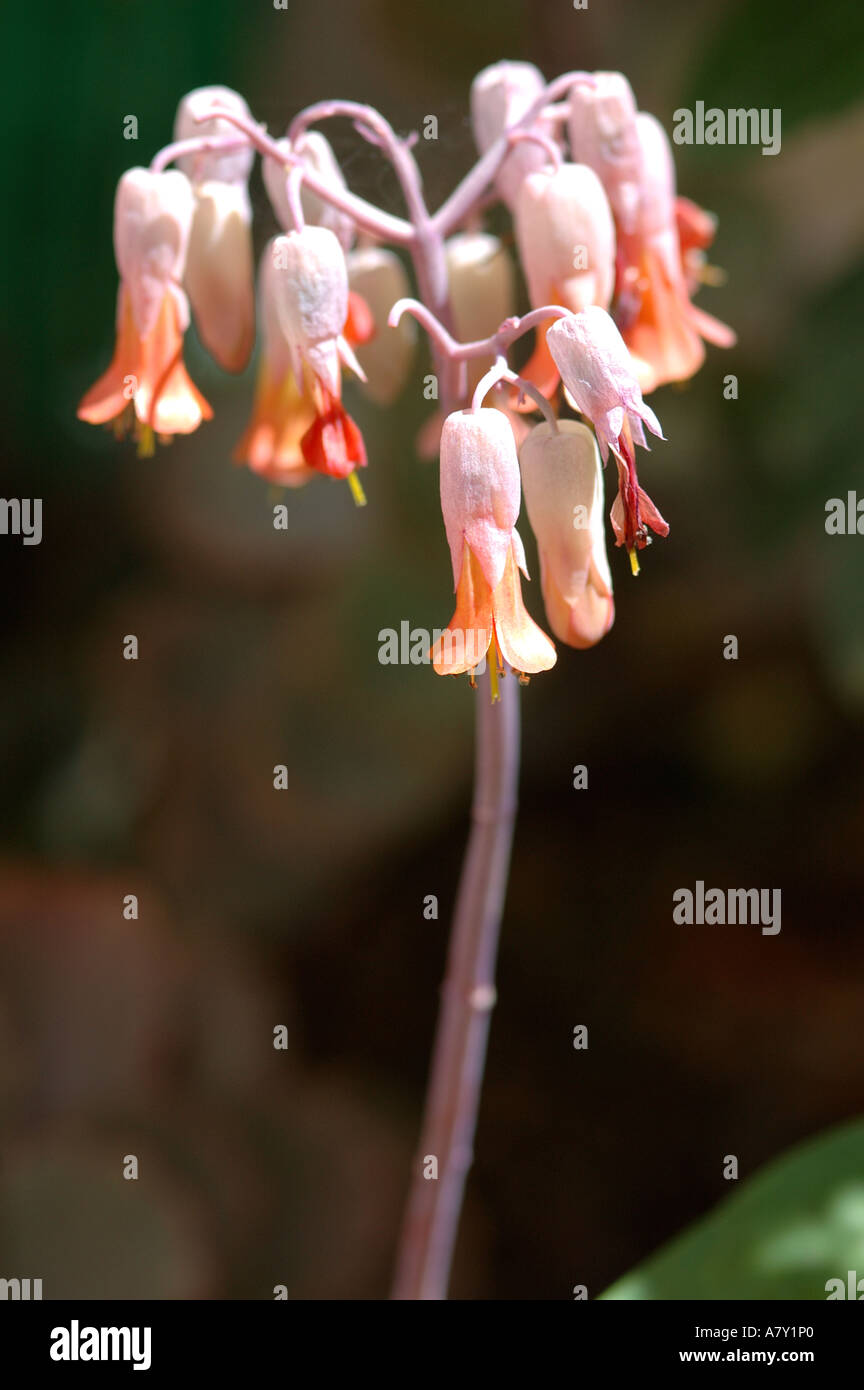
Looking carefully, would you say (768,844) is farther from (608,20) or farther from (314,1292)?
(608,20)

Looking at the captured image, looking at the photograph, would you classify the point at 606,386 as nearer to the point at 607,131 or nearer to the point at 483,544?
the point at 483,544

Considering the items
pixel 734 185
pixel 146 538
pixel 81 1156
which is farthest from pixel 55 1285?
pixel 734 185

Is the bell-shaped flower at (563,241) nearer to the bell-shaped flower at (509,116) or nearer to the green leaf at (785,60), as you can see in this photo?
the bell-shaped flower at (509,116)

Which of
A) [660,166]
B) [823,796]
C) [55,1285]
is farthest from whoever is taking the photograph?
[823,796]

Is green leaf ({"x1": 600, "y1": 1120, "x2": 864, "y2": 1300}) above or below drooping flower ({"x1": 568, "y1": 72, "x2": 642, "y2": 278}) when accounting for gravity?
below

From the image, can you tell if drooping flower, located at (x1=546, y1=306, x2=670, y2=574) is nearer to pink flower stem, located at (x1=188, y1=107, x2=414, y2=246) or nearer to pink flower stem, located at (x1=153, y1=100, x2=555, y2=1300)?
pink flower stem, located at (x1=153, y1=100, x2=555, y2=1300)

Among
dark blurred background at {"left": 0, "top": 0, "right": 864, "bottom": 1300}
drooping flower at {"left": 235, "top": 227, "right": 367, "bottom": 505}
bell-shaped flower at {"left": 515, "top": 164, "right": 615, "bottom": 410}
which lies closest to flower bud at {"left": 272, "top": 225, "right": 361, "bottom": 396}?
drooping flower at {"left": 235, "top": 227, "right": 367, "bottom": 505}
